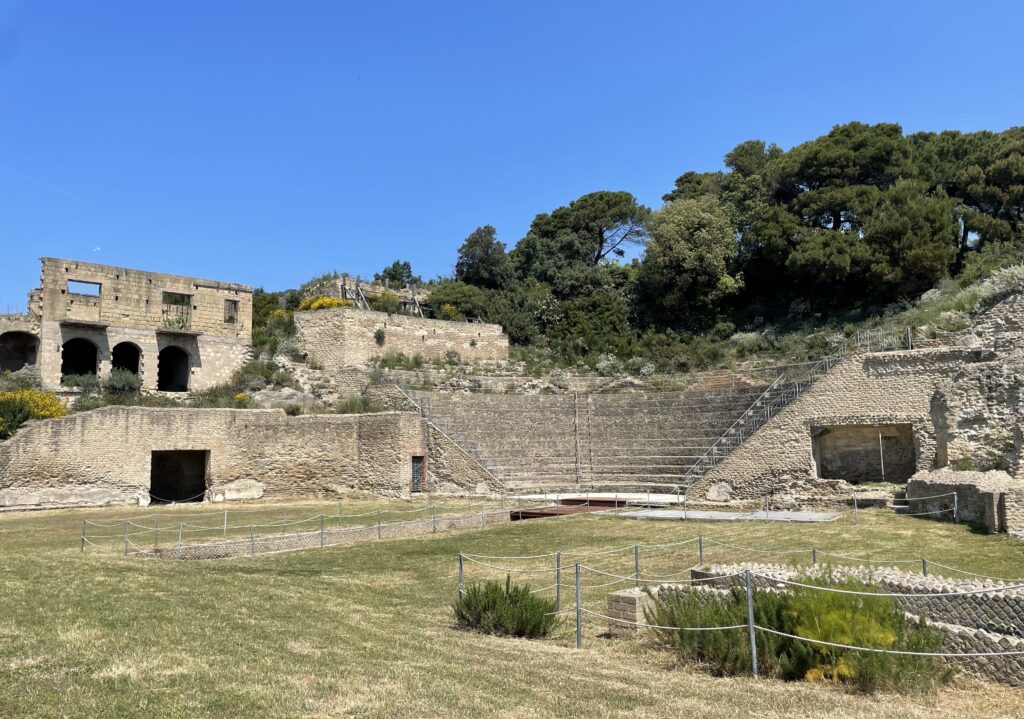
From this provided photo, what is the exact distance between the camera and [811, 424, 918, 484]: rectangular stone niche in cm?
2125

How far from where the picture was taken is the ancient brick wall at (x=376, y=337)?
1251 inches

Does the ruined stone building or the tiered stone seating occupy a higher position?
the ruined stone building

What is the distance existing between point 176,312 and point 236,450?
9670 mm

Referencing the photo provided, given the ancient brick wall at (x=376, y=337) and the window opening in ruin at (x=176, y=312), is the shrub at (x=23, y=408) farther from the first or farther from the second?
the ancient brick wall at (x=376, y=337)

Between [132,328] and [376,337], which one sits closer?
[132,328]

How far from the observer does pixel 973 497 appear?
14570 mm

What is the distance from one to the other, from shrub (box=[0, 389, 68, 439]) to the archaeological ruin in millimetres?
495

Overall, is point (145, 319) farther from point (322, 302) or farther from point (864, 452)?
point (864, 452)

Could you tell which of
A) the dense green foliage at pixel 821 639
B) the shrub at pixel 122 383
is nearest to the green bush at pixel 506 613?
the dense green foliage at pixel 821 639

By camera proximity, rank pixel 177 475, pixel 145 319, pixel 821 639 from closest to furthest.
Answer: pixel 821 639 → pixel 177 475 → pixel 145 319

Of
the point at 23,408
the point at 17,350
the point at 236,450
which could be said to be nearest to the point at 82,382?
the point at 17,350

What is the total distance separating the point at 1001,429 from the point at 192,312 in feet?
94.0

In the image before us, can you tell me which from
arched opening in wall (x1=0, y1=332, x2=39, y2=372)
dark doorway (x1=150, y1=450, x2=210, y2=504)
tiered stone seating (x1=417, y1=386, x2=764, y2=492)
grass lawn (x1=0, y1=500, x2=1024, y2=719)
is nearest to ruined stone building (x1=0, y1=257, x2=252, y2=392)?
arched opening in wall (x1=0, y1=332, x2=39, y2=372)

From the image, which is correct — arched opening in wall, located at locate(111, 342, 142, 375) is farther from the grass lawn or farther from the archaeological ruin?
the grass lawn
